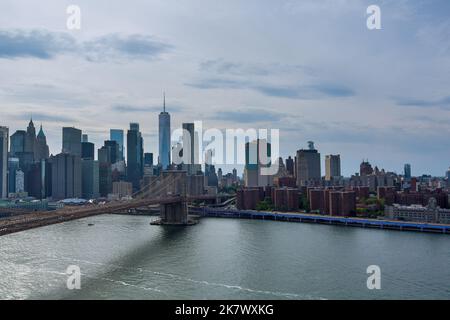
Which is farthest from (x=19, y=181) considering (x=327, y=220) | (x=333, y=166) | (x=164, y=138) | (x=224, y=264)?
(x=224, y=264)

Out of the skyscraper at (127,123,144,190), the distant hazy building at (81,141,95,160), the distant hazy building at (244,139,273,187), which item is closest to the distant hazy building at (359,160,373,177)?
the distant hazy building at (244,139,273,187)

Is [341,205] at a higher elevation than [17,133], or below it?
below

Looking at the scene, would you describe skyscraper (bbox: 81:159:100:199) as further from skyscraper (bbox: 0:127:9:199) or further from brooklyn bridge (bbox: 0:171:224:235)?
brooklyn bridge (bbox: 0:171:224:235)

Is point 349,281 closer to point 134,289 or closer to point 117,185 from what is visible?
point 134,289

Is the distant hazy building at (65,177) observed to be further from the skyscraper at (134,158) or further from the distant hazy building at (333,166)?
the distant hazy building at (333,166)
